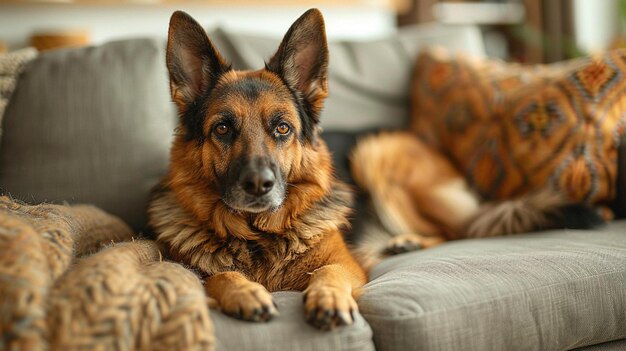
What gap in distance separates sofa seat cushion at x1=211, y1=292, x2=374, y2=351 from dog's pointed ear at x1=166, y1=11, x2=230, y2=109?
0.81 m

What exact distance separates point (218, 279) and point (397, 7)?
3.19 meters

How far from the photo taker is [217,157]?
1.69 m

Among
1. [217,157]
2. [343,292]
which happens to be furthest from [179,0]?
[343,292]

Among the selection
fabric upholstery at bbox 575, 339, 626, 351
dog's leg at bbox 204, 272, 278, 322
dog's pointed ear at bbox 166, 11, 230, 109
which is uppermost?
dog's pointed ear at bbox 166, 11, 230, 109

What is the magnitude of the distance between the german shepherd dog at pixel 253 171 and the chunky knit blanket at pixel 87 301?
0.30 m

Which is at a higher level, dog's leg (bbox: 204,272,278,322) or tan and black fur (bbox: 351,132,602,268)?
dog's leg (bbox: 204,272,278,322)

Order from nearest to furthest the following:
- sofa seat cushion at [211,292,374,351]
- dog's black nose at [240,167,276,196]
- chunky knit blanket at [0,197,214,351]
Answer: chunky knit blanket at [0,197,214,351]
sofa seat cushion at [211,292,374,351]
dog's black nose at [240,167,276,196]

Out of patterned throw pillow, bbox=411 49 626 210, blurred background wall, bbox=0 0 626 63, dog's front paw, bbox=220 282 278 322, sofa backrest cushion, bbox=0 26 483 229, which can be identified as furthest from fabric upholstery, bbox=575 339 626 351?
blurred background wall, bbox=0 0 626 63

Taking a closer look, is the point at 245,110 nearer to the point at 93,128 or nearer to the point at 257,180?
the point at 257,180

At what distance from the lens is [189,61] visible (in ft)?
5.82

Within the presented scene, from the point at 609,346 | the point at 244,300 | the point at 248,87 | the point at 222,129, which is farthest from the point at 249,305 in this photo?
the point at 609,346

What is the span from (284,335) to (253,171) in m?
0.48

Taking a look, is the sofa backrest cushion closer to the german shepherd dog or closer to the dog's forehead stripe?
the german shepherd dog

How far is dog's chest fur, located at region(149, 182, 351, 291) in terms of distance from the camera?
5.46 ft
